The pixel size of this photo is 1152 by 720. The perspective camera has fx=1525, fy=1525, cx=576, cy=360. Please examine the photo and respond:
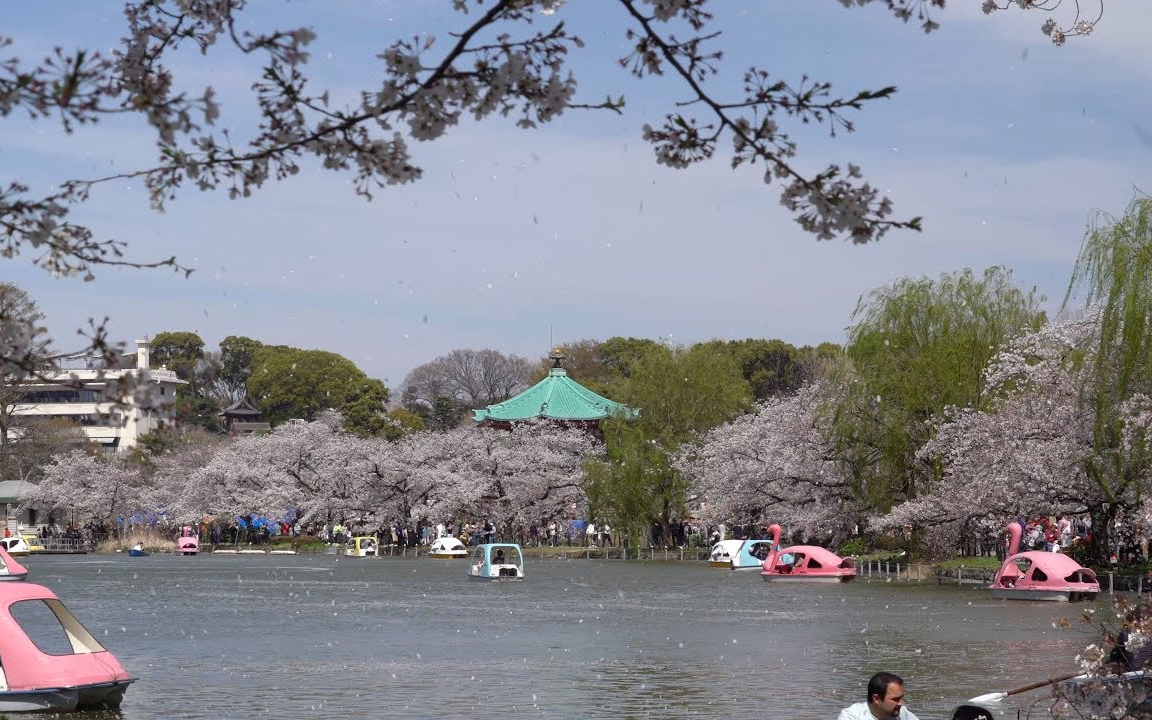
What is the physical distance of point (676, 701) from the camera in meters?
17.7

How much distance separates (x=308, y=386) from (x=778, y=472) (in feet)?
211

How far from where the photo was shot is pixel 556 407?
80625 mm

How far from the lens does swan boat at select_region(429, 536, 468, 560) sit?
63.6 metres

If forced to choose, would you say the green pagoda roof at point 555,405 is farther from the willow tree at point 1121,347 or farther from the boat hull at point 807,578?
the willow tree at point 1121,347

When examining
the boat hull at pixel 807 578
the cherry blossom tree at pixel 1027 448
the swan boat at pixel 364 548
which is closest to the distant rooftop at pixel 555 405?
the swan boat at pixel 364 548

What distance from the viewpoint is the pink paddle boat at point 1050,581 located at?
106 feet

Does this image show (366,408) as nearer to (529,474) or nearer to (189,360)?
(189,360)

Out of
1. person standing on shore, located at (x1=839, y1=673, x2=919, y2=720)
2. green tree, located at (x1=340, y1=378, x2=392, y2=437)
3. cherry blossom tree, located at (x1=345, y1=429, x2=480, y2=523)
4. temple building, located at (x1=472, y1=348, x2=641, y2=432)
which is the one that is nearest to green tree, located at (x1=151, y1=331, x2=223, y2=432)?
green tree, located at (x1=340, y1=378, x2=392, y2=437)

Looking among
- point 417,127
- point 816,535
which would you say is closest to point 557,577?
point 816,535

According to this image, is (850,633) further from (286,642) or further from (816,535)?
(816,535)

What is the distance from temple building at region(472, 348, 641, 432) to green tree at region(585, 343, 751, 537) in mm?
13411

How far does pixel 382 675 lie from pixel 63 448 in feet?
267

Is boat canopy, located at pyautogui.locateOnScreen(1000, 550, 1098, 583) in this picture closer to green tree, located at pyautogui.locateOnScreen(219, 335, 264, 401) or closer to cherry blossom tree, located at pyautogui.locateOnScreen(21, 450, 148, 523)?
cherry blossom tree, located at pyautogui.locateOnScreen(21, 450, 148, 523)

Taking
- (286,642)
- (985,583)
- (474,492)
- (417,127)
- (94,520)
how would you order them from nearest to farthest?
(417,127)
(286,642)
(985,583)
(474,492)
(94,520)
